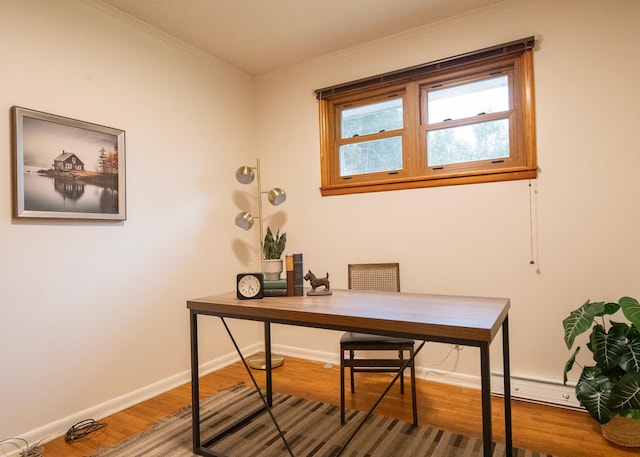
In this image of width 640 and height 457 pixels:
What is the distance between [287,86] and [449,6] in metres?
1.56

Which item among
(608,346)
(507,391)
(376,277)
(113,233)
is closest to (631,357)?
(608,346)

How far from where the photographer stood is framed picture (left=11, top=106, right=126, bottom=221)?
6.82ft

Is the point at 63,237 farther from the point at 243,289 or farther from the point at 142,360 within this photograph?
the point at 243,289

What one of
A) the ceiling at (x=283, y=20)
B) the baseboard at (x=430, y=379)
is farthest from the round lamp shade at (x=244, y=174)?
the baseboard at (x=430, y=379)

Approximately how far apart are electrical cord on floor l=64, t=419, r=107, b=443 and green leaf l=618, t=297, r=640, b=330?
9.78ft

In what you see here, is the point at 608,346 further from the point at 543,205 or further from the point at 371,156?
the point at 371,156

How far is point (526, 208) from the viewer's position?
8.33 ft

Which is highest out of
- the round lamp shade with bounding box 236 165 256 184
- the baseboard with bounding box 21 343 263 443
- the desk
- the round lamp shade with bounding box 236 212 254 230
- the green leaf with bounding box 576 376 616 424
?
the round lamp shade with bounding box 236 165 256 184

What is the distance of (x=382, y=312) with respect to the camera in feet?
5.13

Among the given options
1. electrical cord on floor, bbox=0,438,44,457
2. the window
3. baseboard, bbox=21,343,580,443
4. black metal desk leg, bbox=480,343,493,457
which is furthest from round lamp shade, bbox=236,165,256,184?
black metal desk leg, bbox=480,343,493,457

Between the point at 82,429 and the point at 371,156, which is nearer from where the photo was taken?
the point at 82,429

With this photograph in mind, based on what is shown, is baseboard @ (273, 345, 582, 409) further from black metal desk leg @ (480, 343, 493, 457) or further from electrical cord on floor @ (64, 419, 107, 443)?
electrical cord on floor @ (64, 419, 107, 443)

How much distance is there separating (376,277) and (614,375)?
4.75ft

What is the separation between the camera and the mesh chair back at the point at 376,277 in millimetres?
2751
